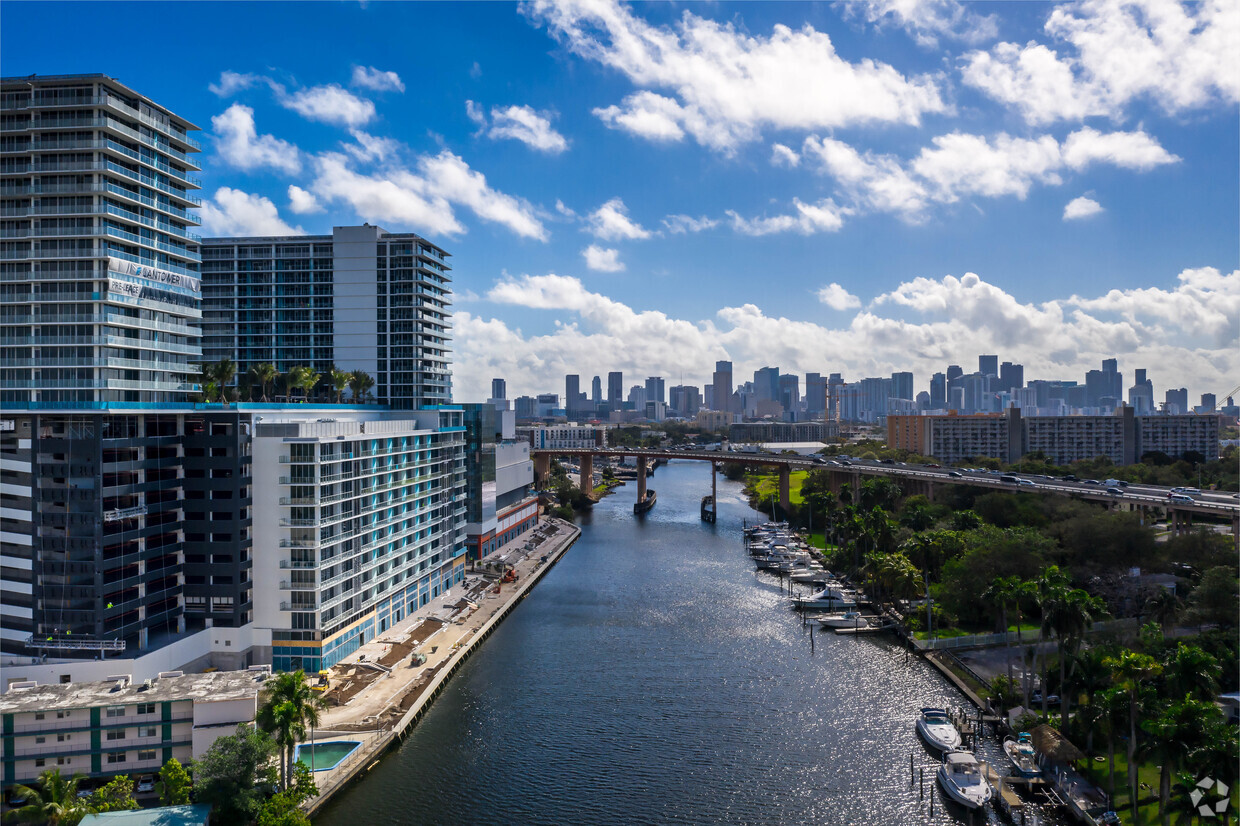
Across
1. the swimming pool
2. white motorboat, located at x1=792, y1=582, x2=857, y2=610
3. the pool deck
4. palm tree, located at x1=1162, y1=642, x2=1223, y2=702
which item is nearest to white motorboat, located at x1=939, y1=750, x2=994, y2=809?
palm tree, located at x1=1162, y1=642, x2=1223, y2=702

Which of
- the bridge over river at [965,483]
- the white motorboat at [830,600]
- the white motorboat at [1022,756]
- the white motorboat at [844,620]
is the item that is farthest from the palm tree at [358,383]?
the white motorboat at [1022,756]

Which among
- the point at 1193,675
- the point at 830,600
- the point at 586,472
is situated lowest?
the point at 830,600

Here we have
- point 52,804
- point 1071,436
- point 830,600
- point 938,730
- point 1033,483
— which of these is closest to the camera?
point 52,804

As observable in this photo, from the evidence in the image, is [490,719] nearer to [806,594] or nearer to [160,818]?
[160,818]

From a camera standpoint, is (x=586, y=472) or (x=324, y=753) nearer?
(x=324, y=753)

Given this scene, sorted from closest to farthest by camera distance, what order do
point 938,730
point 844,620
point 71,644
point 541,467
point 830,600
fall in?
1. point 938,730
2. point 71,644
3. point 844,620
4. point 830,600
5. point 541,467

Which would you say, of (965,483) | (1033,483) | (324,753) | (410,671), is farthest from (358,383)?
(1033,483)

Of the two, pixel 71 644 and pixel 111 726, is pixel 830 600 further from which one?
pixel 71 644
